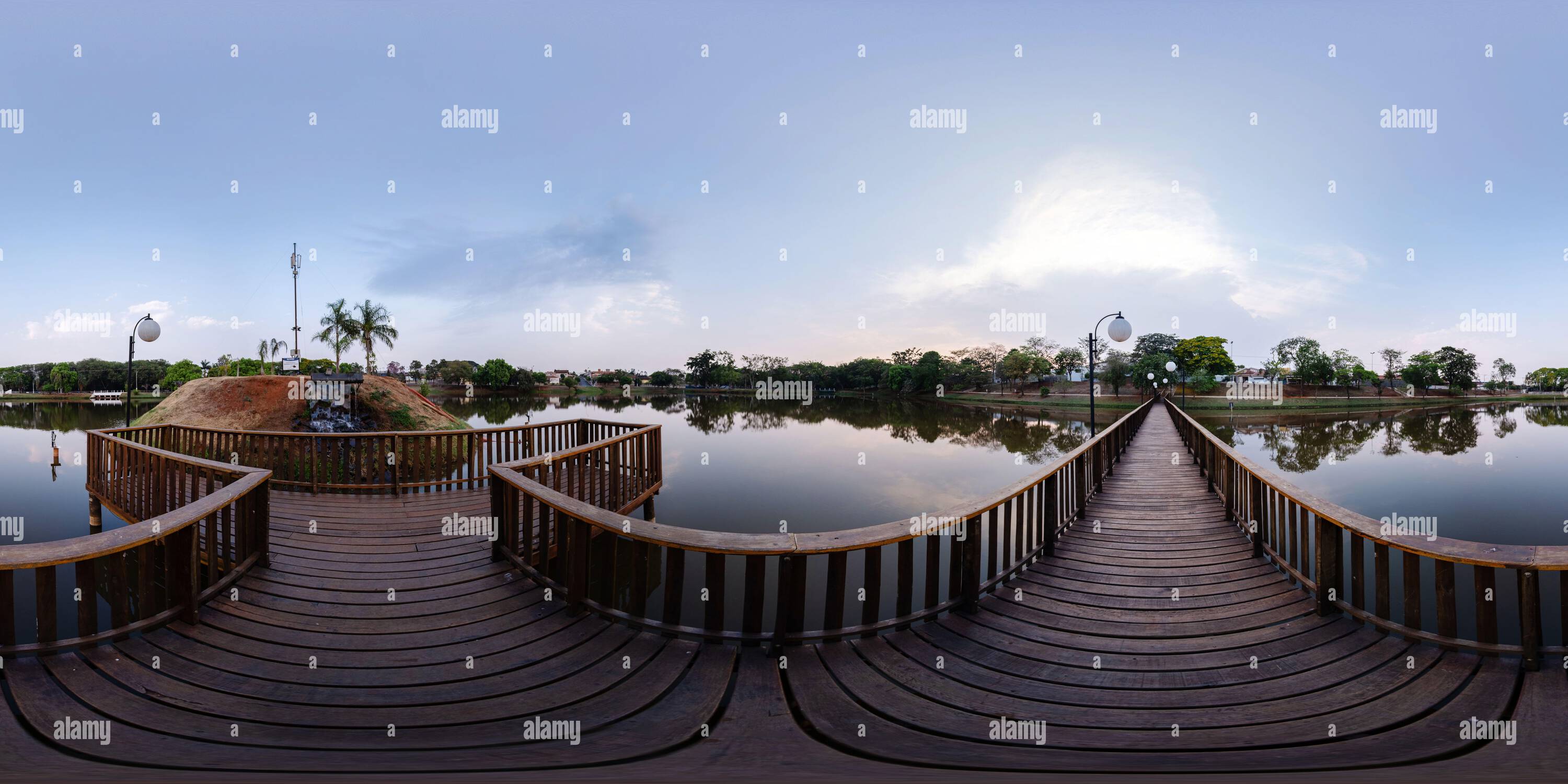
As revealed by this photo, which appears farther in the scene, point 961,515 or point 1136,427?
point 1136,427

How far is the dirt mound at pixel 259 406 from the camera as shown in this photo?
56.6 ft

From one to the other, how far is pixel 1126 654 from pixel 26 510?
57.9 feet

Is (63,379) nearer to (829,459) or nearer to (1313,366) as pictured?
(829,459)

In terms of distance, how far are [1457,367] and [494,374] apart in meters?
124

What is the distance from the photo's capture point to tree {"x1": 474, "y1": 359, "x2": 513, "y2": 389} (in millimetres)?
76062

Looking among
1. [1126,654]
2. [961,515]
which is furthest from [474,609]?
[1126,654]

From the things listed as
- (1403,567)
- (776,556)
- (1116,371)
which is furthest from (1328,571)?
(1116,371)

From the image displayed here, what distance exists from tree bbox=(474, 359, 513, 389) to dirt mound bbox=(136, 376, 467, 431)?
194 ft

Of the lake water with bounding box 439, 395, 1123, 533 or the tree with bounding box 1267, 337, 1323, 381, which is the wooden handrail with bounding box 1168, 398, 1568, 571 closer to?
the lake water with bounding box 439, 395, 1123, 533

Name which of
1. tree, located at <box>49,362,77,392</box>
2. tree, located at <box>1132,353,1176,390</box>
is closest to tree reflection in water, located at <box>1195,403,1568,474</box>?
tree, located at <box>1132,353,1176,390</box>

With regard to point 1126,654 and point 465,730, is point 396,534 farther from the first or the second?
point 1126,654

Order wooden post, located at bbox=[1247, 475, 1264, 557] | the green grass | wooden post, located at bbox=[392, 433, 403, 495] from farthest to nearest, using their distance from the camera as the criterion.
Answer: the green grass → wooden post, located at bbox=[392, 433, 403, 495] → wooden post, located at bbox=[1247, 475, 1264, 557]

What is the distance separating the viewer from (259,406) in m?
18.1

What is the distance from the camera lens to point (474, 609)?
155 inches
